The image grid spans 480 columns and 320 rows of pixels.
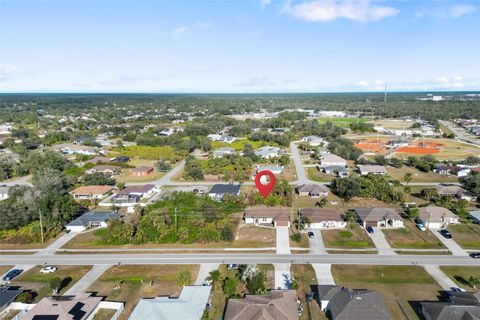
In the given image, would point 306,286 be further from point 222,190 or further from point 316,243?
point 222,190

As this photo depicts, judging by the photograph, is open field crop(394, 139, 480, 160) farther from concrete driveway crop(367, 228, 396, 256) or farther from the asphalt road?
the asphalt road

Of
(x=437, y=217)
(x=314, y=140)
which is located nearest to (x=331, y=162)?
(x=314, y=140)

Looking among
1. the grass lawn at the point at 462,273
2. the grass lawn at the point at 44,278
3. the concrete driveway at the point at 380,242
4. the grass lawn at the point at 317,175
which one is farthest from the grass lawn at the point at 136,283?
the grass lawn at the point at 317,175

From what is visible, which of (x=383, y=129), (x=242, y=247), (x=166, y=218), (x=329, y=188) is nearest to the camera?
(x=242, y=247)

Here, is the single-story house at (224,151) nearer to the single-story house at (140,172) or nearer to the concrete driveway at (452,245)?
the single-story house at (140,172)

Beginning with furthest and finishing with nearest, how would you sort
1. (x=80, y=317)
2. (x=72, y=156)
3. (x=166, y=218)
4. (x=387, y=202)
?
1. (x=72, y=156)
2. (x=387, y=202)
3. (x=166, y=218)
4. (x=80, y=317)

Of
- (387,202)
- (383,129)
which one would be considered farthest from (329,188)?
(383,129)

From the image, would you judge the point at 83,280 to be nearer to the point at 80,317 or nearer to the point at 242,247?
the point at 80,317
